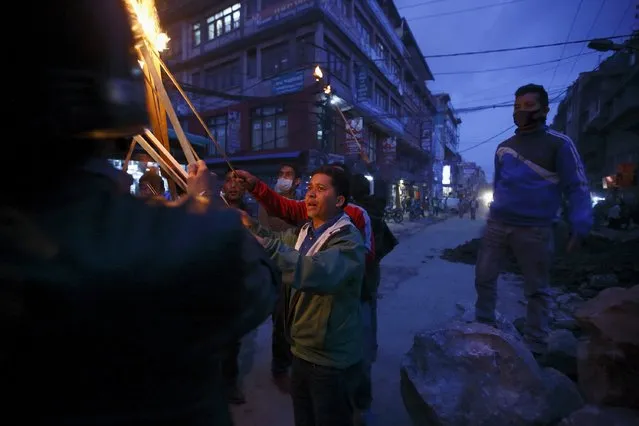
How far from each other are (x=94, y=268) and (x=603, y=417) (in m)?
2.39

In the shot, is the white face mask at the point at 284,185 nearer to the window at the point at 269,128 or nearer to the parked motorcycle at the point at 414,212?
the window at the point at 269,128

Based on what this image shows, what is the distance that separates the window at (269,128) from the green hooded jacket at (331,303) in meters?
19.0

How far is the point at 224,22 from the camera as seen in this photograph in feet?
74.5

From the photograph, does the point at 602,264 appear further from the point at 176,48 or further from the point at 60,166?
the point at 176,48

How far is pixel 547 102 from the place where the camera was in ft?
9.07

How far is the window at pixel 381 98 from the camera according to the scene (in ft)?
88.5

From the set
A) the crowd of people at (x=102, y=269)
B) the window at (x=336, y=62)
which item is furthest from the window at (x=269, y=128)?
the crowd of people at (x=102, y=269)

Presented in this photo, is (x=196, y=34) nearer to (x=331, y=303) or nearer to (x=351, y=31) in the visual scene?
(x=351, y=31)

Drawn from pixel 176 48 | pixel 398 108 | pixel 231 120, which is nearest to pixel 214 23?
pixel 176 48

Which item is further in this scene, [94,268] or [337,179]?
[337,179]

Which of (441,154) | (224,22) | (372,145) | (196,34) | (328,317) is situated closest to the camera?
(328,317)

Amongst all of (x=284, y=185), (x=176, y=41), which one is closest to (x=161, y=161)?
(x=284, y=185)

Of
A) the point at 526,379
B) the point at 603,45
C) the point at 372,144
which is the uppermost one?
the point at 603,45

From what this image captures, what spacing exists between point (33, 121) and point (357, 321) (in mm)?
1635
